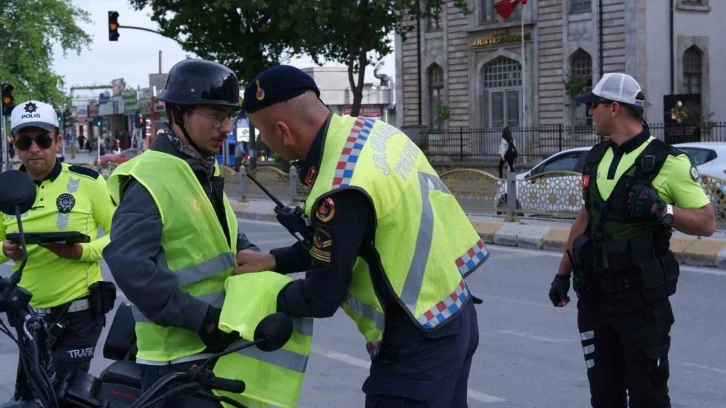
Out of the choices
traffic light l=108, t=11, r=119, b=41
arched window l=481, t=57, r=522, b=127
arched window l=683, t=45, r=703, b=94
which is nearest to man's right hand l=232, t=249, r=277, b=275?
traffic light l=108, t=11, r=119, b=41

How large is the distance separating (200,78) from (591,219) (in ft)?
7.48

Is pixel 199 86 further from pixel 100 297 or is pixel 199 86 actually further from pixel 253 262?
pixel 100 297

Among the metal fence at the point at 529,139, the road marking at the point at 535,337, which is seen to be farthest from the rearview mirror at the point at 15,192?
the metal fence at the point at 529,139

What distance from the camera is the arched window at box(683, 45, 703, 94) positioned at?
37812mm

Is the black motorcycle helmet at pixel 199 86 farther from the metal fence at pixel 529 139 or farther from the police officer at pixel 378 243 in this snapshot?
the metal fence at pixel 529 139

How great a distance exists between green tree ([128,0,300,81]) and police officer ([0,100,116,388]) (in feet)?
96.7

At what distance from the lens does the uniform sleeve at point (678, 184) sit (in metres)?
5.02

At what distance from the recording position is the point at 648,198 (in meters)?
4.81

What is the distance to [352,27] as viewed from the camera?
33.3 meters

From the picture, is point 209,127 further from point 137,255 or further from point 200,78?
point 137,255

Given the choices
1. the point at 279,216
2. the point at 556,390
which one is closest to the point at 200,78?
the point at 279,216

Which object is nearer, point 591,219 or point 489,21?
point 591,219

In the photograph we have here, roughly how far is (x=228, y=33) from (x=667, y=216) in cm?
3242

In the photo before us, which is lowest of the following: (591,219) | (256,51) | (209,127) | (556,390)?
(556,390)
